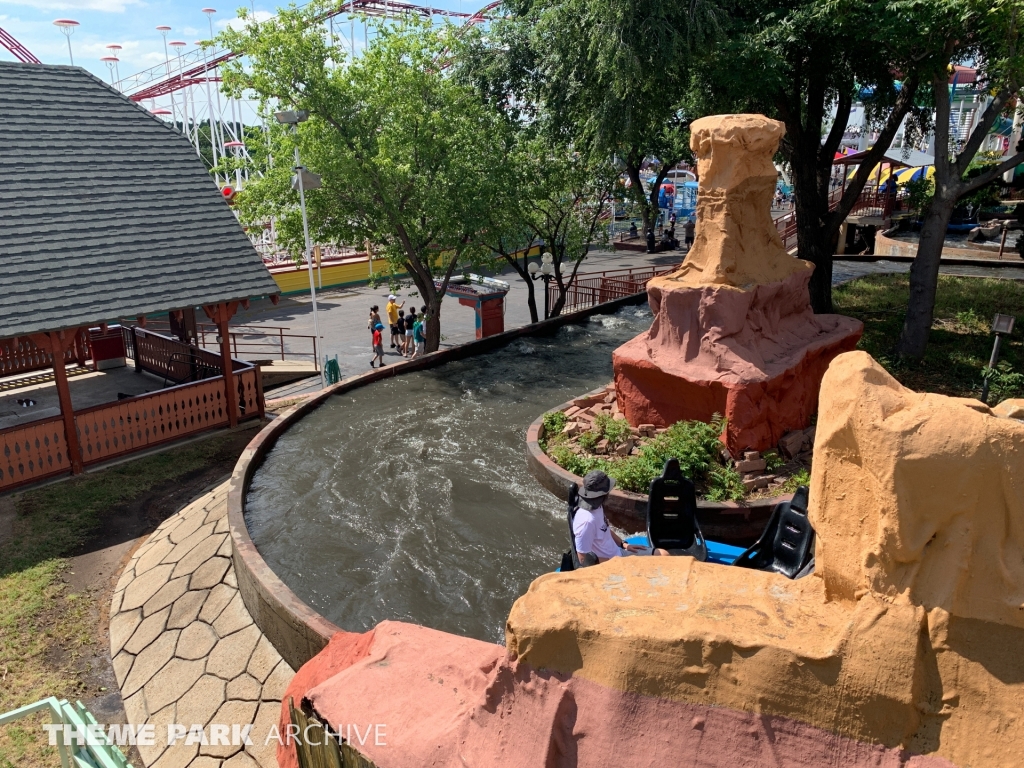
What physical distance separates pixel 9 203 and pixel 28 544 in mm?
5862

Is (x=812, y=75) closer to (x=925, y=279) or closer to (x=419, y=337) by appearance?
(x=925, y=279)

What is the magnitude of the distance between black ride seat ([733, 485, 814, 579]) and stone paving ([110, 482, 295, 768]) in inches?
180

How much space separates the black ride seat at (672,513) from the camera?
7676 millimetres

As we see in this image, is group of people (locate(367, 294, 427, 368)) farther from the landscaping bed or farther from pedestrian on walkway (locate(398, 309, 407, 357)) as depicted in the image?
the landscaping bed

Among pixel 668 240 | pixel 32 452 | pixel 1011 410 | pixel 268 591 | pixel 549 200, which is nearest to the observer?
pixel 1011 410

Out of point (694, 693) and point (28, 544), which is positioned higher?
point (694, 693)

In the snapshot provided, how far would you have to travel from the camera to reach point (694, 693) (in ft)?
12.3

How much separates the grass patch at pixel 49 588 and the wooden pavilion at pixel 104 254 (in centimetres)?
71

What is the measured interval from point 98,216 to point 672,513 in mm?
11304

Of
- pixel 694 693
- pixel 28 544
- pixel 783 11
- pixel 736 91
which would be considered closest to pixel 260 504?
pixel 28 544

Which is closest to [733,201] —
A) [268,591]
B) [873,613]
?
[268,591]

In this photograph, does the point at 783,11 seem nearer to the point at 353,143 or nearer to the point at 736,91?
the point at 736,91

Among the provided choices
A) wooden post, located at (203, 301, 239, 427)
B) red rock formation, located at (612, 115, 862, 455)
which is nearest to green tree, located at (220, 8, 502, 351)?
wooden post, located at (203, 301, 239, 427)

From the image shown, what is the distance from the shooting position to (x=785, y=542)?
23.5 feet
